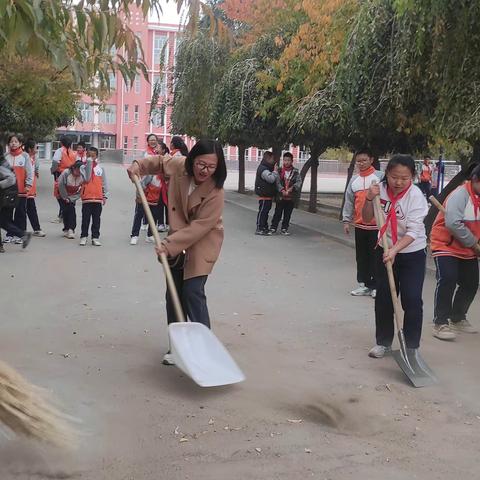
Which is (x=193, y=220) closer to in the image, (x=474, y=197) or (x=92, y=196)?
(x=474, y=197)

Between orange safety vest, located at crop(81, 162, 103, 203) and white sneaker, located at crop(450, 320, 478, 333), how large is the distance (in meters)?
6.24

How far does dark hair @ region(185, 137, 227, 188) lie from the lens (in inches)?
179

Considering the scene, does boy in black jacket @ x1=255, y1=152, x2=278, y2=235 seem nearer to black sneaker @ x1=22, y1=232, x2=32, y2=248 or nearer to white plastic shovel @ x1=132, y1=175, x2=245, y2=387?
black sneaker @ x1=22, y1=232, x2=32, y2=248

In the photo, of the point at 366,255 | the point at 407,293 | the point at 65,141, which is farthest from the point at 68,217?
the point at 407,293

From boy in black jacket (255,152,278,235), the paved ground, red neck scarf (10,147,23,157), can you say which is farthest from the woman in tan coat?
boy in black jacket (255,152,278,235)

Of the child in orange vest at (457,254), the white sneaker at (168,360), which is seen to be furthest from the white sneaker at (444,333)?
the white sneaker at (168,360)

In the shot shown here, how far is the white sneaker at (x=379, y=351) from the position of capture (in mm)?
5297

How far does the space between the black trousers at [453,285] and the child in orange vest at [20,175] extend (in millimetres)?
6838

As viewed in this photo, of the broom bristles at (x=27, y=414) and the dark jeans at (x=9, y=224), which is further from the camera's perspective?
the dark jeans at (x=9, y=224)

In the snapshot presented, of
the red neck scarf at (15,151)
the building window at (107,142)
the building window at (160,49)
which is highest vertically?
the building window at (160,49)

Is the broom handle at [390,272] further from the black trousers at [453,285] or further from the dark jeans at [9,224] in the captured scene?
the dark jeans at [9,224]

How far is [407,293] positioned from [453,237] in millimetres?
1018

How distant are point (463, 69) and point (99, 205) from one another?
5.53 meters

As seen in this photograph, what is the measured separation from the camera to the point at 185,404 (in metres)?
4.22
